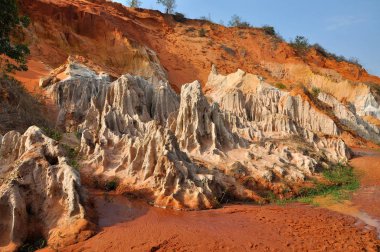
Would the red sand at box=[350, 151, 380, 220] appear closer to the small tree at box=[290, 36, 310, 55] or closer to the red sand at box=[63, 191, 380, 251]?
the red sand at box=[63, 191, 380, 251]

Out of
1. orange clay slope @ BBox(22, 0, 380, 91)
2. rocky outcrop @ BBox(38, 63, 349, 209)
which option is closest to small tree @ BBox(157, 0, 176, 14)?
orange clay slope @ BBox(22, 0, 380, 91)

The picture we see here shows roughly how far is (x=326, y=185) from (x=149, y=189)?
622cm

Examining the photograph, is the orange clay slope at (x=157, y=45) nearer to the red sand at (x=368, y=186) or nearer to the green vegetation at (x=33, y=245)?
the red sand at (x=368, y=186)

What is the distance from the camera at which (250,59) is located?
40.8 metres

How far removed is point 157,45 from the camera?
124ft

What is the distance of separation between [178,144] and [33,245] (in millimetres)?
4721

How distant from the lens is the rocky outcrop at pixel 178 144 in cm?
935

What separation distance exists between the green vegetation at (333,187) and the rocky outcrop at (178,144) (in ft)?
1.88

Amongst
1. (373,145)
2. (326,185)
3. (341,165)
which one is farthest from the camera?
(373,145)

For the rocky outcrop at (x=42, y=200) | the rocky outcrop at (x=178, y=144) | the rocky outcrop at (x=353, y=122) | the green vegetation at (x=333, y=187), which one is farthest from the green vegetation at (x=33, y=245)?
the rocky outcrop at (x=353, y=122)

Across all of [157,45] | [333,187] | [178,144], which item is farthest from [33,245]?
[157,45]

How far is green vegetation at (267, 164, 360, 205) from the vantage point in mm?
10953

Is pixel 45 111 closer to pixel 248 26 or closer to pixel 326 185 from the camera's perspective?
pixel 326 185

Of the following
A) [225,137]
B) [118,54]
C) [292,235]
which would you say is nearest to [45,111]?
[225,137]
